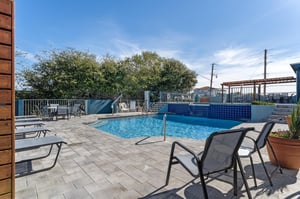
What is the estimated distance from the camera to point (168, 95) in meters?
16.9

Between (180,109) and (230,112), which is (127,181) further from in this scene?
(180,109)

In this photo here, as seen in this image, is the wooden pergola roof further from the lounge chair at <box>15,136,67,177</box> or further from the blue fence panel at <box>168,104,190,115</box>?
the lounge chair at <box>15,136,67,177</box>

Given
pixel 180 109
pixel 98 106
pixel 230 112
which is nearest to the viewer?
pixel 230 112

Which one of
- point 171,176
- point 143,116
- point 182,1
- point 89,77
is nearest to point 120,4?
point 182,1

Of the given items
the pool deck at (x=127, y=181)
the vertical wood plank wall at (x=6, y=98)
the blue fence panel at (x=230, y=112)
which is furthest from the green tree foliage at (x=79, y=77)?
the vertical wood plank wall at (x=6, y=98)

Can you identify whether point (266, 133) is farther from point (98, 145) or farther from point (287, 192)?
point (98, 145)

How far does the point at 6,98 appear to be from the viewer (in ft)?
4.77

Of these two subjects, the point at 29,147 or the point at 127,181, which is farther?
the point at 29,147

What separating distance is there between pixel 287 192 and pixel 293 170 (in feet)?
2.76

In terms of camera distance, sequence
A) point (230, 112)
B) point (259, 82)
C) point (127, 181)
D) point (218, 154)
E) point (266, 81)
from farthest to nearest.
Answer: point (259, 82) < point (266, 81) < point (230, 112) < point (127, 181) < point (218, 154)

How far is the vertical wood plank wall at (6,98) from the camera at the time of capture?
1428 mm

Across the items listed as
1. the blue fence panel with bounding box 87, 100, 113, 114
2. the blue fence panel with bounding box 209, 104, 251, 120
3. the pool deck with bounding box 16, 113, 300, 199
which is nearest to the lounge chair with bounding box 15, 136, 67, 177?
the pool deck with bounding box 16, 113, 300, 199

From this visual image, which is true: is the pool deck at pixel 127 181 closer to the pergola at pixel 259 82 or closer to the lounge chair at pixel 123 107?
the lounge chair at pixel 123 107

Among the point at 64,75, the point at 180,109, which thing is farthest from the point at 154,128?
the point at 64,75
